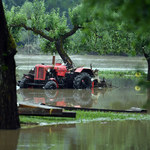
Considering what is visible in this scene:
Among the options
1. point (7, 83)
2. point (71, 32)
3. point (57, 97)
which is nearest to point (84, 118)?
point (7, 83)

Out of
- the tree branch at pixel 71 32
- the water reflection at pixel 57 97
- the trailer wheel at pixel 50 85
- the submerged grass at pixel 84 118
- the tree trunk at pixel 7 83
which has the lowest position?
the water reflection at pixel 57 97

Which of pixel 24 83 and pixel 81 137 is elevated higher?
pixel 81 137

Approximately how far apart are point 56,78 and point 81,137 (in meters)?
15.6

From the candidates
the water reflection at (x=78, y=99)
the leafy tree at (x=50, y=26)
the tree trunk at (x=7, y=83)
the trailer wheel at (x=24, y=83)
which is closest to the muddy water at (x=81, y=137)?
the tree trunk at (x=7, y=83)

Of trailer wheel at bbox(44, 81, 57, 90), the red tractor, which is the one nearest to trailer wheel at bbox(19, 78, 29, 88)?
the red tractor

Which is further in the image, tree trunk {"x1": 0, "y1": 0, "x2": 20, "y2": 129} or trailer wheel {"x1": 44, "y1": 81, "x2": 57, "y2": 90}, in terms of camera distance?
trailer wheel {"x1": 44, "y1": 81, "x2": 57, "y2": 90}

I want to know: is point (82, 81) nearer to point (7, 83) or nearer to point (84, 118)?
point (84, 118)

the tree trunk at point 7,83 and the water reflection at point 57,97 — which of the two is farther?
the water reflection at point 57,97

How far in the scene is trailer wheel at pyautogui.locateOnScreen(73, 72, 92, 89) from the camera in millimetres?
25172

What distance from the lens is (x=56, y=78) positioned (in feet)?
82.5

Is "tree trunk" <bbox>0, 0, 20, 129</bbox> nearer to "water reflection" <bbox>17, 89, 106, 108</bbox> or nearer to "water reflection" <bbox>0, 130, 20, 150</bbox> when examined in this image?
"water reflection" <bbox>0, 130, 20, 150</bbox>

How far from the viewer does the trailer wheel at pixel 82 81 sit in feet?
82.6

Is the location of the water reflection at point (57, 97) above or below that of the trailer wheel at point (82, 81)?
below

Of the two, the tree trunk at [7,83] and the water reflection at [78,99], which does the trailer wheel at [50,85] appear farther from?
the tree trunk at [7,83]
